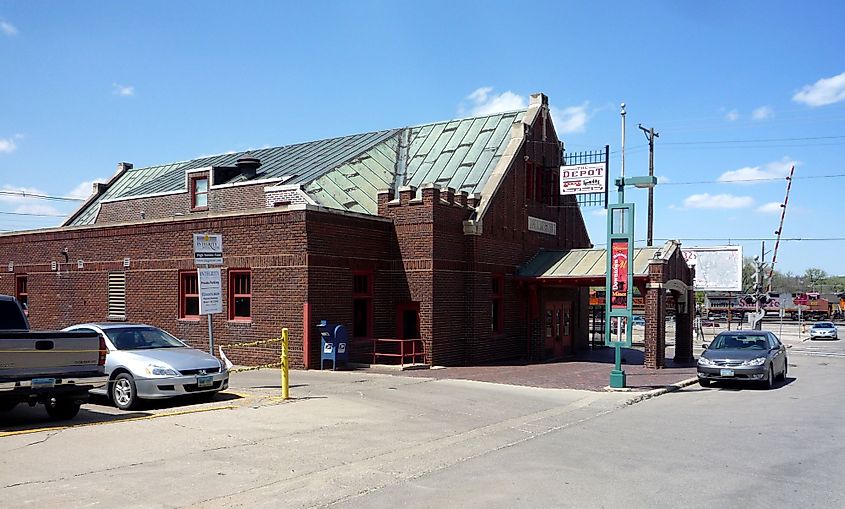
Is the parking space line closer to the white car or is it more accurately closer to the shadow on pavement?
the shadow on pavement

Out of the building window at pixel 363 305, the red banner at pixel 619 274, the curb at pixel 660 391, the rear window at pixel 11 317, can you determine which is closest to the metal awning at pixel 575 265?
the curb at pixel 660 391

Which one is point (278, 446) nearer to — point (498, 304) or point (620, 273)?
point (620, 273)

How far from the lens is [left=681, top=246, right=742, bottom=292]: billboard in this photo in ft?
200

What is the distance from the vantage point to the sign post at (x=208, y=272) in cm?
1495

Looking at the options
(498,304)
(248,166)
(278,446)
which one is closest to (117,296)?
(248,166)

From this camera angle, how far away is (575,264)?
83.3ft

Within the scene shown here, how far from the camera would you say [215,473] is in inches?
335

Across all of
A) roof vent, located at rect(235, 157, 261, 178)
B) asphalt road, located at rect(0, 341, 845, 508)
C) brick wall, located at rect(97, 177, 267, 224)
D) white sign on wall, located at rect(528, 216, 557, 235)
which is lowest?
asphalt road, located at rect(0, 341, 845, 508)

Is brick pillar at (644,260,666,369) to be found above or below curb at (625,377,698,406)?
above

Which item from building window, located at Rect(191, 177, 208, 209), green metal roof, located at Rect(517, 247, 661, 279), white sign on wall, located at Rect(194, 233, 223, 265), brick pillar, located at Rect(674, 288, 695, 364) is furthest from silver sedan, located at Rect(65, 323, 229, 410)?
brick pillar, located at Rect(674, 288, 695, 364)

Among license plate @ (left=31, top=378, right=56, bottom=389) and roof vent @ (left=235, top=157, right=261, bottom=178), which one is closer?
license plate @ (left=31, top=378, right=56, bottom=389)

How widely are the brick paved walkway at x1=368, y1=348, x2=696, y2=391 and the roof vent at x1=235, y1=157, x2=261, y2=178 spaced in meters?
10.3

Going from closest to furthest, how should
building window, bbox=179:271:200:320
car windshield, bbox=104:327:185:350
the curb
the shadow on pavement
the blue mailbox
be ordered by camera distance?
the shadow on pavement, car windshield, bbox=104:327:185:350, the curb, the blue mailbox, building window, bbox=179:271:200:320

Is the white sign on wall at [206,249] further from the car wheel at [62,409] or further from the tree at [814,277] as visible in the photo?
the tree at [814,277]
